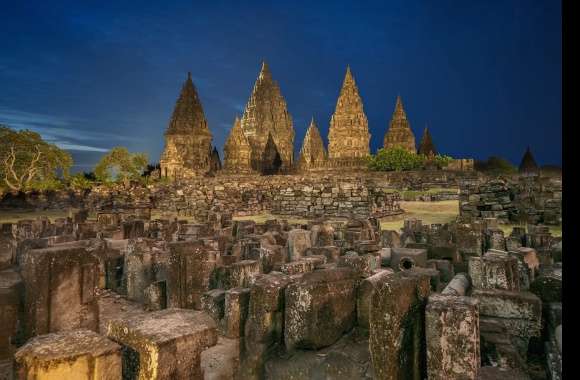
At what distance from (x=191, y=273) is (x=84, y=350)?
205cm

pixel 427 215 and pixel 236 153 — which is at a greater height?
pixel 236 153

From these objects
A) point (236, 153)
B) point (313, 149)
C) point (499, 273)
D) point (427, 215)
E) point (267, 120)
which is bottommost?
point (427, 215)

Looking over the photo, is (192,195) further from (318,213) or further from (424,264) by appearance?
(424,264)

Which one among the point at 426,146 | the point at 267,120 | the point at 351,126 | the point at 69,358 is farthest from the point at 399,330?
the point at 426,146

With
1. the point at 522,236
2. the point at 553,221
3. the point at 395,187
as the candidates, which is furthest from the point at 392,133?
the point at 522,236

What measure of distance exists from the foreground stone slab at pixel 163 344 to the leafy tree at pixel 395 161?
152ft

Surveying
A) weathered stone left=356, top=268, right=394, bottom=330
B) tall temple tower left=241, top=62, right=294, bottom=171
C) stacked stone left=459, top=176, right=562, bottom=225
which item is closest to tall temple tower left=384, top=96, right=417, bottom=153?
tall temple tower left=241, top=62, right=294, bottom=171

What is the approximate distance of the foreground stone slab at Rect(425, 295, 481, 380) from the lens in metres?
1.86

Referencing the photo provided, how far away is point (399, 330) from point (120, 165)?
45.9m

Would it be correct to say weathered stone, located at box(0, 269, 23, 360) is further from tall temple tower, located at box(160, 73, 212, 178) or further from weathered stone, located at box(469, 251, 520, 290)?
tall temple tower, located at box(160, 73, 212, 178)

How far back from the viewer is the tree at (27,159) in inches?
1241

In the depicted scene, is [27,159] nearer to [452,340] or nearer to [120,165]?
[120,165]

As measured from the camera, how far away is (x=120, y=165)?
43500 millimetres
